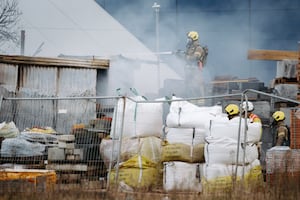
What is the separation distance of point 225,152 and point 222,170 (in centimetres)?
23

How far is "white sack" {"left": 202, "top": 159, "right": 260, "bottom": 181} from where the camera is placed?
7836 mm

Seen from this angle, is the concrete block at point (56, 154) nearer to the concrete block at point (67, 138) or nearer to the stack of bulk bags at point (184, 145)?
the concrete block at point (67, 138)

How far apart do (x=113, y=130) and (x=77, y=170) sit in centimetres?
74

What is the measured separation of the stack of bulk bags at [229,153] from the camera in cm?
780

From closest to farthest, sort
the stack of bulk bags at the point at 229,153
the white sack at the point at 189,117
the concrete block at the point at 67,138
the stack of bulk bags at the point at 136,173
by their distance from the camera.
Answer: the stack of bulk bags at the point at 229,153, the stack of bulk bags at the point at 136,173, the white sack at the point at 189,117, the concrete block at the point at 67,138

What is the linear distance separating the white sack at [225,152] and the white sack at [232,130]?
0.28 feet

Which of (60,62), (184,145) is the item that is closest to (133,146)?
(184,145)

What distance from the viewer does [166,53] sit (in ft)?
49.4

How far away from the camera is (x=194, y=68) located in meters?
12.7

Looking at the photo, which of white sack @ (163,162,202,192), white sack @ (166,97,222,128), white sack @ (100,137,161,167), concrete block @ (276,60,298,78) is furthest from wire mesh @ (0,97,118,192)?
concrete block @ (276,60,298,78)

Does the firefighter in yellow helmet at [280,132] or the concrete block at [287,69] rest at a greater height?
the concrete block at [287,69]

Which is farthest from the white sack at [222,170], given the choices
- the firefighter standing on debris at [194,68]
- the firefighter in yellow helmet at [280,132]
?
the firefighter standing on debris at [194,68]

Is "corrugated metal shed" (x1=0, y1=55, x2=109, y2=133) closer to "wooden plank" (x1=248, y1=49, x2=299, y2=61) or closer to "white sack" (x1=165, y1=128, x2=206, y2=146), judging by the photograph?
"wooden plank" (x1=248, y1=49, x2=299, y2=61)

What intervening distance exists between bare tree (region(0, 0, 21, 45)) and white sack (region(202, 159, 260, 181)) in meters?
8.94
